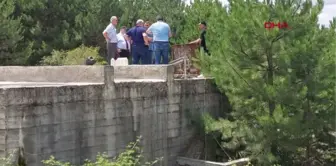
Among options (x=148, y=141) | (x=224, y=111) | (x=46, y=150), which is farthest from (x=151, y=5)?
(x=46, y=150)

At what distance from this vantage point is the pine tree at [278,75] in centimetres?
1116

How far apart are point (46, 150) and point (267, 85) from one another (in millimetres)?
4791

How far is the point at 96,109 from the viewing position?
9.96m

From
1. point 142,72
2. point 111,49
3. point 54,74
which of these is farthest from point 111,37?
point 54,74

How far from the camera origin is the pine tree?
36.6ft

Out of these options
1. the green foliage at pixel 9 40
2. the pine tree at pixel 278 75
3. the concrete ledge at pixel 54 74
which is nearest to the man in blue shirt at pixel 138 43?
the pine tree at pixel 278 75

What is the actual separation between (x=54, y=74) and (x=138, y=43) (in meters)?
3.44

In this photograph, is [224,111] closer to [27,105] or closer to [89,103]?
[89,103]

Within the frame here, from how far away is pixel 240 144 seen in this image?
12055 mm

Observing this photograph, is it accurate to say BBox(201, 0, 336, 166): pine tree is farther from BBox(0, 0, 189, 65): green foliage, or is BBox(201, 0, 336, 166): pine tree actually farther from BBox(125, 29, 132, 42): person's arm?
BBox(0, 0, 189, 65): green foliage

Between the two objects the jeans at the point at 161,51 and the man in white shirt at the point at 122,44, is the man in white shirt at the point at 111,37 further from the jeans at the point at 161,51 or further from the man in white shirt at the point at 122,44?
the jeans at the point at 161,51

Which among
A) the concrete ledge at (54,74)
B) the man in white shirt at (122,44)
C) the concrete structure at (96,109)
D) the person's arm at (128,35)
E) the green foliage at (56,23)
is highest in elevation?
the green foliage at (56,23)

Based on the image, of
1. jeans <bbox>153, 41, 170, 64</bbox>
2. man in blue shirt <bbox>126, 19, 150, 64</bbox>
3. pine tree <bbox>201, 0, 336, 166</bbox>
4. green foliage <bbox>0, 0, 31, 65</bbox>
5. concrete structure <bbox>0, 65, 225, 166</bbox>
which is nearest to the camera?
concrete structure <bbox>0, 65, 225, 166</bbox>

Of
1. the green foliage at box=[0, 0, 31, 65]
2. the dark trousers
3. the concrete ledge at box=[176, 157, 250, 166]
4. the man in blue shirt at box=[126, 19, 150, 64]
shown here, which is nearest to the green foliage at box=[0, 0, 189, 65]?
the green foliage at box=[0, 0, 31, 65]
